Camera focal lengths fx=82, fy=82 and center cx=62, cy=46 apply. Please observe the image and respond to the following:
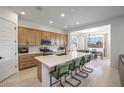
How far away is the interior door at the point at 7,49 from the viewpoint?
2990 millimetres

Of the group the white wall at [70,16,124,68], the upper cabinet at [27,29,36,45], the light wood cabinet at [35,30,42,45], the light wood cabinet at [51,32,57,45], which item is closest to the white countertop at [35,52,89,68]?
the upper cabinet at [27,29,36,45]

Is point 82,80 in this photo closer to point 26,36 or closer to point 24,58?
point 24,58

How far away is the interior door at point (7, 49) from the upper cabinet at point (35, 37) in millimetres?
710

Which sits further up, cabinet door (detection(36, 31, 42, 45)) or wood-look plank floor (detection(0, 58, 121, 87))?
cabinet door (detection(36, 31, 42, 45))

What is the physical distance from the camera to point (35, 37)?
16.4ft

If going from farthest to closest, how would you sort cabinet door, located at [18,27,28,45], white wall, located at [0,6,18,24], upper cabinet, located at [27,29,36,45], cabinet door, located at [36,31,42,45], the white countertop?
cabinet door, located at [36,31,42,45]
upper cabinet, located at [27,29,36,45]
cabinet door, located at [18,27,28,45]
white wall, located at [0,6,18,24]
the white countertop

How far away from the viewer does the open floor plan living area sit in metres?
2.67

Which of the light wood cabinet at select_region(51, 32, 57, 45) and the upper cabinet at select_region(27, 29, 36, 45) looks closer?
the upper cabinet at select_region(27, 29, 36, 45)

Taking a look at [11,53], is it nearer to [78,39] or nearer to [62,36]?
[62,36]

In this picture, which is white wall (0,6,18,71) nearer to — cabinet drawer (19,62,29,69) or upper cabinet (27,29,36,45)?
upper cabinet (27,29,36,45)

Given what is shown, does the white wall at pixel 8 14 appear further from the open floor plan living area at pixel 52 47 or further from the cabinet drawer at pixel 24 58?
the cabinet drawer at pixel 24 58

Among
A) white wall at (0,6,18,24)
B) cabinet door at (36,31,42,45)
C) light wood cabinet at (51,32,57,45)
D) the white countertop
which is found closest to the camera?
the white countertop
